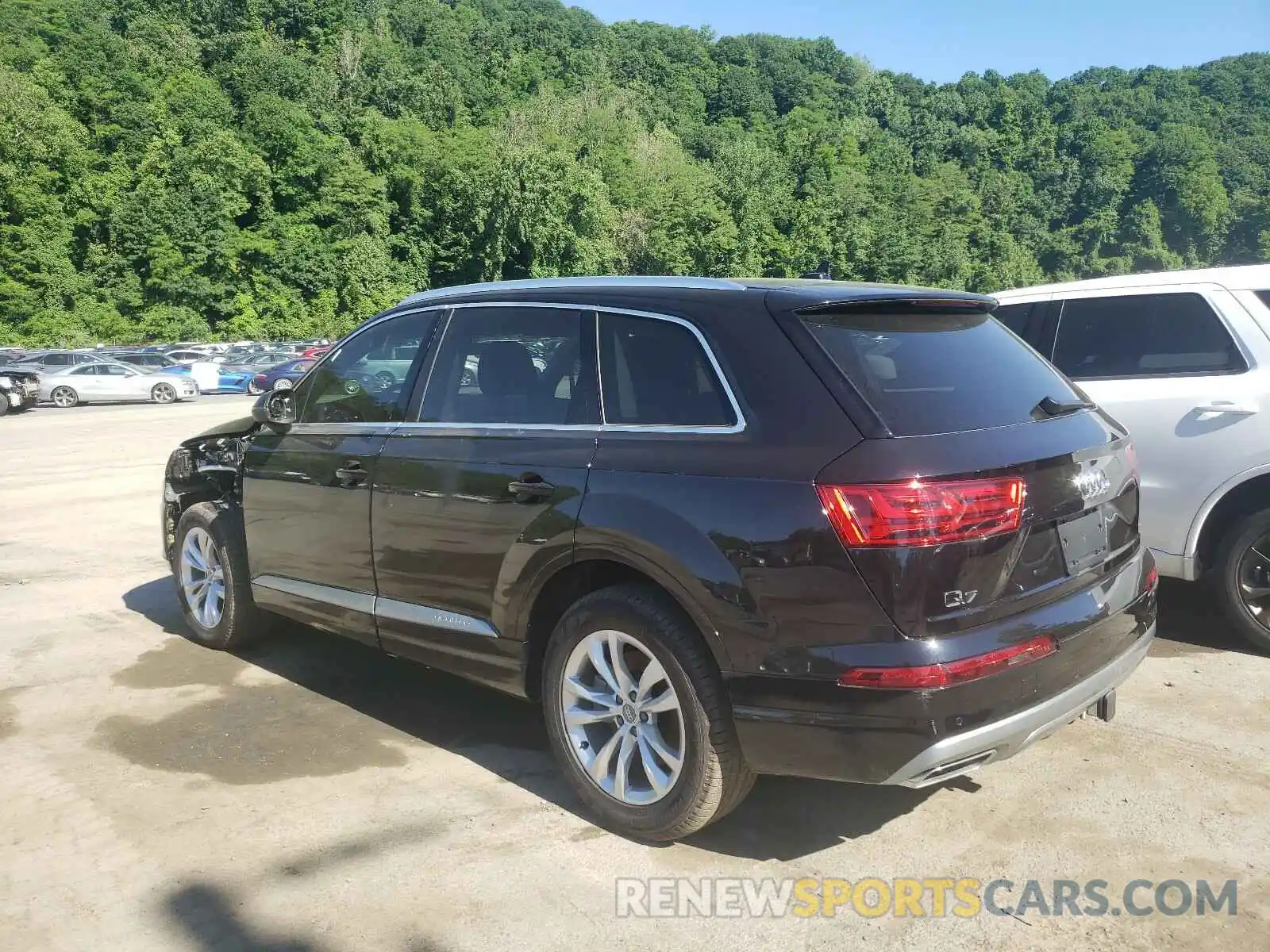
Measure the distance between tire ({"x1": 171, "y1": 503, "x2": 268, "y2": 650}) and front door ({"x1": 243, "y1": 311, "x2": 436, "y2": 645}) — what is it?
0.97ft

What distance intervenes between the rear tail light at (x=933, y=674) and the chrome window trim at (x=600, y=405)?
810 millimetres

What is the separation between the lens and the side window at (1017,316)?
614 centimetres

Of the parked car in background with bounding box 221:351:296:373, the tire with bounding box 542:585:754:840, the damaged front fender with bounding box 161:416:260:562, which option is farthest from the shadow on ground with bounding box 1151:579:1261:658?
the parked car in background with bounding box 221:351:296:373

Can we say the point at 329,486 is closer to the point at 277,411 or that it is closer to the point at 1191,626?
the point at 277,411

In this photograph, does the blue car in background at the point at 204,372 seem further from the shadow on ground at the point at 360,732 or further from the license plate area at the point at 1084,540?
the license plate area at the point at 1084,540

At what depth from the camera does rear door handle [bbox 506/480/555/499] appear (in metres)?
3.67

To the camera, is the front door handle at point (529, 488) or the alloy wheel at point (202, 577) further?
the alloy wheel at point (202, 577)

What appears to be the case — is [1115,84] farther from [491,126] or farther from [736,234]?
[491,126]

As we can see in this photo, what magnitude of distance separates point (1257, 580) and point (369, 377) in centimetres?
441

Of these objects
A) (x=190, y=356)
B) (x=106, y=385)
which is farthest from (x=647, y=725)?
(x=190, y=356)

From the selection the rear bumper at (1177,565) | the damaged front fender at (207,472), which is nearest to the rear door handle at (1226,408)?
the rear bumper at (1177,565)

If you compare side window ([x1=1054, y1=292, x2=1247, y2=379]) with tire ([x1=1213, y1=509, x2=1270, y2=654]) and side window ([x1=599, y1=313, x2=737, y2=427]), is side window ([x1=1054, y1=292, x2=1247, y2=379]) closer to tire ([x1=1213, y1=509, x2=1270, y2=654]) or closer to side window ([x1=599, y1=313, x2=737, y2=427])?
tire ([x1=1213, y1=509, x2=1270, y2=654])

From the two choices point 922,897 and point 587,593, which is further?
point 587,593

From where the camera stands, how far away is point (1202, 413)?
5293 mm
